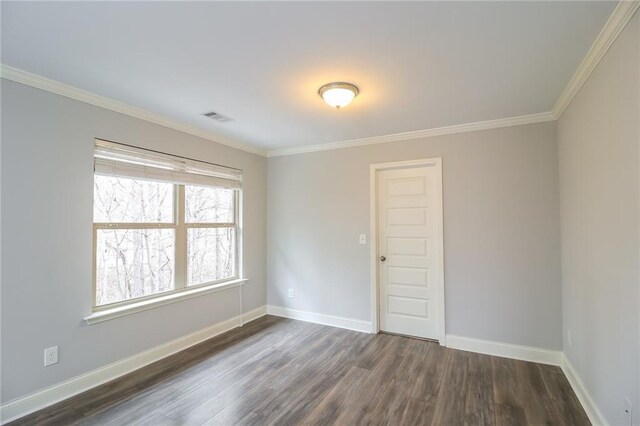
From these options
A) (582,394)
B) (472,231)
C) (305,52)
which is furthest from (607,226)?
(305,52)

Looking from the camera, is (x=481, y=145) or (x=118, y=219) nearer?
(x=118, y=219)

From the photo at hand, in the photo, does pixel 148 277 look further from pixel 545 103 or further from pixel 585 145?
pixel 545 103

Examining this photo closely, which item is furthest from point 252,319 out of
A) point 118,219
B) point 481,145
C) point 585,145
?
point 585,145

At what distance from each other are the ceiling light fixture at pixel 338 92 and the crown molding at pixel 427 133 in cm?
140

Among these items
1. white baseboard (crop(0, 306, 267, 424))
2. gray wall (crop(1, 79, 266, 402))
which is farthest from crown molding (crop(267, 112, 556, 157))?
white baseboard (crop(0, 306, 267, 424))

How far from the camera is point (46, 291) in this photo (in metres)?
2.32

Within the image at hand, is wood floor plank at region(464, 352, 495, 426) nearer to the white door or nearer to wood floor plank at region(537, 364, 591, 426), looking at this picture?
wood floor plank at region(537, 364, 591, 426)

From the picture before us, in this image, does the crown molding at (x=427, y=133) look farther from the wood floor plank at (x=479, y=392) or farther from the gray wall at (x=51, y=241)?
the wood floor plank at (x=479, y=392)

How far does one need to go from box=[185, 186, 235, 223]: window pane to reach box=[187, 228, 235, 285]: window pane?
138 millimetres

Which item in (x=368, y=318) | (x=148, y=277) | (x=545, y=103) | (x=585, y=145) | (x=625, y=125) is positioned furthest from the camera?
(x=368, y=318)

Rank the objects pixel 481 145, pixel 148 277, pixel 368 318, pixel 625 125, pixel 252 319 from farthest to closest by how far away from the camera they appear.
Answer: pixel 252 319 → pixel 368 318 → pixel 481 145 → pixel 148 277 → pixel 625 125

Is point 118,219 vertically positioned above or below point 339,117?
below

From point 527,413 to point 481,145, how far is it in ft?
8.15

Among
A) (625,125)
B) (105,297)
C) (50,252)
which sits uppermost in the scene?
(625,125)
